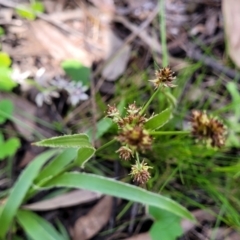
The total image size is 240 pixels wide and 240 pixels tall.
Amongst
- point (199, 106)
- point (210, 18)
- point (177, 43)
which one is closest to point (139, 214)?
point (199, 106)

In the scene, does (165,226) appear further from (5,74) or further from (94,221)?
(5,74)

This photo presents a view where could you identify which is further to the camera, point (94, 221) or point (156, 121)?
point (94, 221)

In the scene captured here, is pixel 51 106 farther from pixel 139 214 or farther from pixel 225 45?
pixel 225 45

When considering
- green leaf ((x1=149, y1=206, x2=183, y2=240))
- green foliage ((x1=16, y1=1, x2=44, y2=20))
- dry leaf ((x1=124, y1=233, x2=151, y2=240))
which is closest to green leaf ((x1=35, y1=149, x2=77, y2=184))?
green leaf ((x1=149, y1=206, x2=183, y2=240))

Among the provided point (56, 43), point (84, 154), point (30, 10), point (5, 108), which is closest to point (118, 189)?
point (84, 154)

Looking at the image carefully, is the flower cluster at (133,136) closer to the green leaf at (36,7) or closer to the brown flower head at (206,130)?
the brown flower head at (206,130)

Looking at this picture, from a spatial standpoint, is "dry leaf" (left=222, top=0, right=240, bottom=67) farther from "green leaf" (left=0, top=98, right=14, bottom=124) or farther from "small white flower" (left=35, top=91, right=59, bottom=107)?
"green leaf" (left=0, top=98, right=14, bottom=124)
